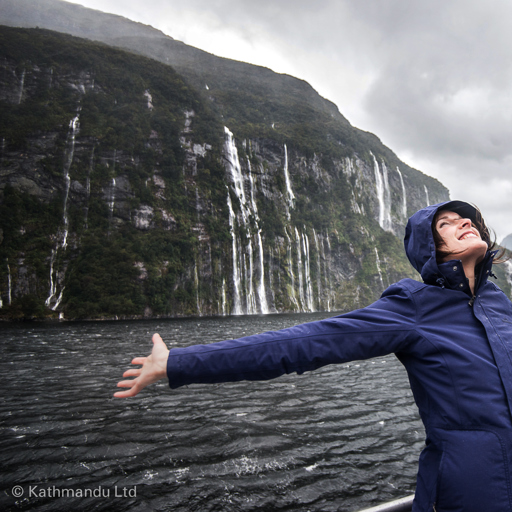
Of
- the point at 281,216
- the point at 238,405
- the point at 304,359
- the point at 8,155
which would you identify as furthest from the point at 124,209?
the point at 304,359

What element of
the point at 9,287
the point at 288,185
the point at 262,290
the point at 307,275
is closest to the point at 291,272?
the point at 307,275

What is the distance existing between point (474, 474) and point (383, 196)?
363 ft

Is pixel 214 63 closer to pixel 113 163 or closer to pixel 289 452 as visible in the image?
pixel 113 163

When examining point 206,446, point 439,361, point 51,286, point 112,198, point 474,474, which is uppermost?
point 112,198

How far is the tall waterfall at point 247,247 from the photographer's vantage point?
57.1 metres

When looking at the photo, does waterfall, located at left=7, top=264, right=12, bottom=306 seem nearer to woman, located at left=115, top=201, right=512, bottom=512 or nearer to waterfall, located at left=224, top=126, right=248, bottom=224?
waterfall, located at left=224, top=126, right=248, bottom=224

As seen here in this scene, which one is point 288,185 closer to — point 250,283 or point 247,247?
point 247,247

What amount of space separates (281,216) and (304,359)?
2805 inches

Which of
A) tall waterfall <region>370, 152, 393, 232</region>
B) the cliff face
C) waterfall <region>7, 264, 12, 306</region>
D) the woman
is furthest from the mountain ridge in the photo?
the woman

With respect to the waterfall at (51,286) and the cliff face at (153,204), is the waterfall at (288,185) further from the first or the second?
the waterfall at (51,286)

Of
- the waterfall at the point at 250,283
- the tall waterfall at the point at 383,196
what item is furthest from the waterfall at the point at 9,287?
the tall waterfall at the point at 383,196

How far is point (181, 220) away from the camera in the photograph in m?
57.2

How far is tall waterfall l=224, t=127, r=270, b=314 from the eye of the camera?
5709 cm

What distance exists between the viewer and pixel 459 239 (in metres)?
1.67
